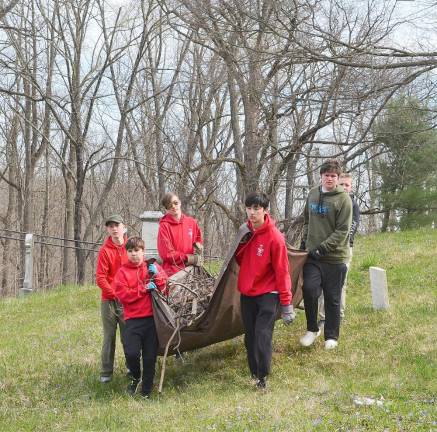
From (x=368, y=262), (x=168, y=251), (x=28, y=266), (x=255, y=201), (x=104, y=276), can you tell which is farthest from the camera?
(x=28, y=266)

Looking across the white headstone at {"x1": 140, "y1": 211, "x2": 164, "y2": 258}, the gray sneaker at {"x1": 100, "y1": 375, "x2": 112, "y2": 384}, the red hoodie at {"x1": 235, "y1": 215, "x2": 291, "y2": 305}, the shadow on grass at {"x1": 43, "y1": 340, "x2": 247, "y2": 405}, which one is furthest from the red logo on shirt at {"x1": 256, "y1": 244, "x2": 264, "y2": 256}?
the white headstone at {"x1": 140, "y1": 211, "x2": 164, "y2": 258}

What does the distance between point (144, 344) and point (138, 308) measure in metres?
0.38

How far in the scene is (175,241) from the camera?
6625 mm

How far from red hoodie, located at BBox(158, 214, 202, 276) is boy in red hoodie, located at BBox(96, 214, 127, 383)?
1.67 feet

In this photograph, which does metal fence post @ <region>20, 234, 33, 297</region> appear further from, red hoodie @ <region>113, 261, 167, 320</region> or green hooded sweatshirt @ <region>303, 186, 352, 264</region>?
green hooded sweatshirt @ <region>303, 186, 352, 264</region>

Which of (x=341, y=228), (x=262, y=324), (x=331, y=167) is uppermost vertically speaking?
(x=331, y=167)

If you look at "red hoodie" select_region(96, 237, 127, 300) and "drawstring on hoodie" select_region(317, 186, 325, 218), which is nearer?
"red hoodie" select_region(96, 237, 127, 300)

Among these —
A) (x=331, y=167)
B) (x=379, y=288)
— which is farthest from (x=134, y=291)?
(x=379, y=288)

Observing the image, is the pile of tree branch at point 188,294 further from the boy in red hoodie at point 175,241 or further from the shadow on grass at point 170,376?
the shadow on grass at point 170,376

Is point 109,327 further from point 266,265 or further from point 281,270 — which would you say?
point 281,270

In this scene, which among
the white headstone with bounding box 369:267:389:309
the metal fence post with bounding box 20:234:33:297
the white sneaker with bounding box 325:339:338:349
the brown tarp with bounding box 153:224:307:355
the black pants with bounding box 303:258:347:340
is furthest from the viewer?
the metal fence post with bounding box 20:234:33:297

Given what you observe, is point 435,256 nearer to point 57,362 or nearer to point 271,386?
point 271,386

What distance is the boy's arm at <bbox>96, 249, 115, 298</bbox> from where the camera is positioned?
19.9ft

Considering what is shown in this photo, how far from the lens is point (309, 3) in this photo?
7117mm
